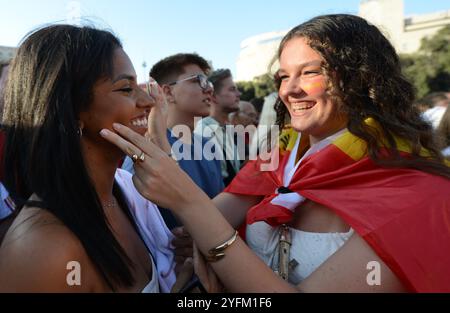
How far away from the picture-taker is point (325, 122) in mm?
1914

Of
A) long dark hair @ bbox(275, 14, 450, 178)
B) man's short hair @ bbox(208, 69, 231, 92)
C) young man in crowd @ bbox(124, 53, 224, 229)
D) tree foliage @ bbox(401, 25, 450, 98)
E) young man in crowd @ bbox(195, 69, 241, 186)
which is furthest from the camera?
tree foliage @ bbox(401, 25, 450, 98)

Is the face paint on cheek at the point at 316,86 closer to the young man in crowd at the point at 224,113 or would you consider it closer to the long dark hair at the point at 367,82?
the long dark hair at the point at 367,82

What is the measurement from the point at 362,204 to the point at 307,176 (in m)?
0.29

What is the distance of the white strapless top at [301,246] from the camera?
170 cm

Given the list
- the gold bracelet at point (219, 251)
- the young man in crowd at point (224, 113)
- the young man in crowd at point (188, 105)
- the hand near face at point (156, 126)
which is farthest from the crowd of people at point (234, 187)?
the young man in crowd at point (224, 113)

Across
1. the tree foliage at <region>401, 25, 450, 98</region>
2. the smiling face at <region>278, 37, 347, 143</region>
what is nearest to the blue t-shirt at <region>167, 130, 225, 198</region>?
the smiling face at <region>278, 37, 347, 143</region>

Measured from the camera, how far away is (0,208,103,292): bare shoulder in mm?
1314

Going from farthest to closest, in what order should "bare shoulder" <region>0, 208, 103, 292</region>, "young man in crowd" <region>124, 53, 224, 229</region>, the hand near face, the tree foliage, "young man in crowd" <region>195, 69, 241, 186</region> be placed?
the tree foliage → "young man in crowd" <region>195, 69, 241, 186</region> → "young man in crowd" <region>124, 53, 224, 229</region> → the hand near face → "bare shoulder" <region>0, 208, 103, 292</region>

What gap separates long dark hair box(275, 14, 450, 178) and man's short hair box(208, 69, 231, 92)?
4.07m

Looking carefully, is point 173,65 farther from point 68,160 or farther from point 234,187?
point 68,160

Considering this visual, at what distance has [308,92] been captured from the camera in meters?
1.89

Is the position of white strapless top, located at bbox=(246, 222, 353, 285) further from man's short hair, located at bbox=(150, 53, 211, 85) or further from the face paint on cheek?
man's short hair, located at bbox=(150, 53, 211, 85)

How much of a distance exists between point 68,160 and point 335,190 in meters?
1.05
